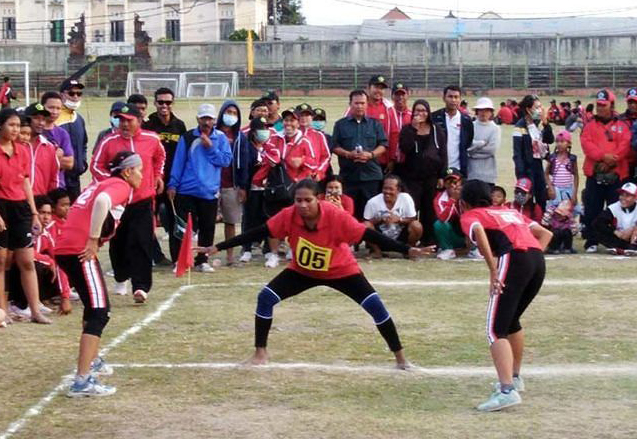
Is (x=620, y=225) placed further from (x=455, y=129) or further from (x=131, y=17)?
(x=131, y=17)

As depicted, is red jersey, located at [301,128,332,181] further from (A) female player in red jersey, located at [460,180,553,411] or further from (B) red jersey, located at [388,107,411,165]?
(A) female player in red jersey, located at [460,180,553,411]

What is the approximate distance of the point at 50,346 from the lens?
32.6ft

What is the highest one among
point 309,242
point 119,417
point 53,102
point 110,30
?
point 110,30

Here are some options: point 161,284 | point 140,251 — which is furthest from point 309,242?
point 161,284

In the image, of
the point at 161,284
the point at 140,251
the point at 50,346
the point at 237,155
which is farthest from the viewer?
the point at 237,155

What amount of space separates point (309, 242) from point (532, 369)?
6.18 feet

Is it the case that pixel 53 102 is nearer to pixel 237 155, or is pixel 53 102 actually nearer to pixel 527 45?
pixel 237 155

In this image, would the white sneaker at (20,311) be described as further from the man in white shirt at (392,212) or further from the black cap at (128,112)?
the man in white shirt at (392,212)

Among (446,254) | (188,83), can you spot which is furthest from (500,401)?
(188,83)

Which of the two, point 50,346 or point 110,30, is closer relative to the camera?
point 50,346

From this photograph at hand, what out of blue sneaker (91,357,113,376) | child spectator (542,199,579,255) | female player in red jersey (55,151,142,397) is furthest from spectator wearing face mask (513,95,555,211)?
blue sneaker (91,357,113,376)

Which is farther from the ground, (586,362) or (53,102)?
(53,102)

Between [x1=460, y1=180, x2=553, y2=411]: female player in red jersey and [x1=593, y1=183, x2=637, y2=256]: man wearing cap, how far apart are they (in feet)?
23.3

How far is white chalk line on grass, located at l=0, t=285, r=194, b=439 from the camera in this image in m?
7.63
